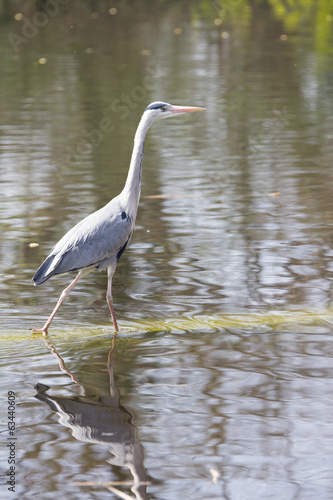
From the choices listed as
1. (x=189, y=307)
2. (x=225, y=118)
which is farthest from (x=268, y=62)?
(x=189, y=307)

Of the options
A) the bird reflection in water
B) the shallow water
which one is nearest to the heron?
the shallow water

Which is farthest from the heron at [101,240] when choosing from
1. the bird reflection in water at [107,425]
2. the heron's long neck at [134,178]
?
the bird reflection in water at [107,425]

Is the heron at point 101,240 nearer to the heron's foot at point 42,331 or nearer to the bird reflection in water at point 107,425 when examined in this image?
the heron's foot at point 42,331

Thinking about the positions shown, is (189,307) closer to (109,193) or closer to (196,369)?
(196,369)

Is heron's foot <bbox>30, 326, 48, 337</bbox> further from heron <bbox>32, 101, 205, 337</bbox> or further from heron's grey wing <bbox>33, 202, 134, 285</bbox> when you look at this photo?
heron's grey wing <bbox>33, 202, 134, 285</bbox>

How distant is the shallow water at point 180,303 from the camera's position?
4.34 m

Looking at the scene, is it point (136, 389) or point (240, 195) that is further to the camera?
point (240, 195)

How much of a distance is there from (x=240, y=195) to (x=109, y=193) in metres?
1.29

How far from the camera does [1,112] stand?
15.0m

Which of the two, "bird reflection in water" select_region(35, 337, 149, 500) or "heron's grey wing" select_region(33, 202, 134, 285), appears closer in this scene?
"bird reflection in water" select_region(35, 337, 149, 500)

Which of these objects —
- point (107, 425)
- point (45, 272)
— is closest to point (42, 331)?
point (45, 272)

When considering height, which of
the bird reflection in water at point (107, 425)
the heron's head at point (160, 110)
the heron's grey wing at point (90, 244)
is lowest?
the bird reflection in water at point (107, 425)

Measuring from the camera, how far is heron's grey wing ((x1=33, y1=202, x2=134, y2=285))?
614 centimetres

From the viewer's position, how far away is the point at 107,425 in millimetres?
4734
